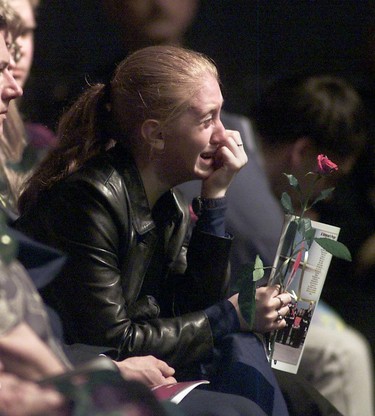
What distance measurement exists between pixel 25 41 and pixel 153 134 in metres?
0.55

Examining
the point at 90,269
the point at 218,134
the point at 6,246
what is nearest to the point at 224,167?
the point at 218,134

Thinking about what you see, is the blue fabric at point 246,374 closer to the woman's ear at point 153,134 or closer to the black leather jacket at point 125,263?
the black leather jacket at point 125,263

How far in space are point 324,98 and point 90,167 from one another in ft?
3.66

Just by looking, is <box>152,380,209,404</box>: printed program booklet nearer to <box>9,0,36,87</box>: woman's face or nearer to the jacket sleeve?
the jacket sleeve

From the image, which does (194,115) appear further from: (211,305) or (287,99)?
(287,99)

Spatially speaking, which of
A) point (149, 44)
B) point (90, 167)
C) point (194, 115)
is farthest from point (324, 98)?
point (90, 167)

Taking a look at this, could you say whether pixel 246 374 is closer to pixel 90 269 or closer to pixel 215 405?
pixel 215 405

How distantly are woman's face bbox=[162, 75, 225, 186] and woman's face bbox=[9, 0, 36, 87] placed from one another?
21.9 inches

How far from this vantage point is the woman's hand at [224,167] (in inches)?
102

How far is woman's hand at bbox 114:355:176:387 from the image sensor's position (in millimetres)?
2318

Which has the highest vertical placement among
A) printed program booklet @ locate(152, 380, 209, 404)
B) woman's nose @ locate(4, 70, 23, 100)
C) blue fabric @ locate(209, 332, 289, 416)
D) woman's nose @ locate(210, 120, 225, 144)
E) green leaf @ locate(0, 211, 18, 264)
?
woman's nose @ locate(4, 70, 23, 100)

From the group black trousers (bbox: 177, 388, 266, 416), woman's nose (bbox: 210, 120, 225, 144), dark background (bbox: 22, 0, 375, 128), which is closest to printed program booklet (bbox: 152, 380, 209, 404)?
black trousers (bbox: 177, 388, 266, 416)

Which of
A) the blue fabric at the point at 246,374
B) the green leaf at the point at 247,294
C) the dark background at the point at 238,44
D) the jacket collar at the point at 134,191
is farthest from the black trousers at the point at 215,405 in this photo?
the dark background at the point at 238,44

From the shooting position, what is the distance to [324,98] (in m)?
3.31
